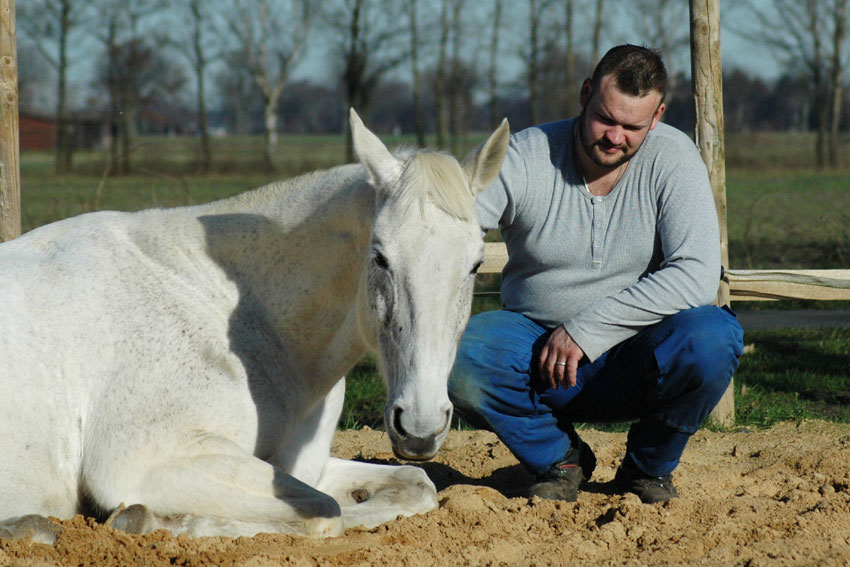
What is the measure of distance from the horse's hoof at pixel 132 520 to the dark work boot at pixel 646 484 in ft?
6.40

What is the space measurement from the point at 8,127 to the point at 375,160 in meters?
2.91

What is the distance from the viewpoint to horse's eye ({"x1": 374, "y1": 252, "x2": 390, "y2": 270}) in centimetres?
267

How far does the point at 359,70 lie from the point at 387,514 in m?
29.7

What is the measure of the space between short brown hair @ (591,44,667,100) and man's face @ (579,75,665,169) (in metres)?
0.02

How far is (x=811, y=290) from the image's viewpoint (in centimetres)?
550

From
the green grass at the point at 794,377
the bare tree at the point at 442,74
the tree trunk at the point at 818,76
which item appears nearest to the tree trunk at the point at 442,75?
the bare tree at the point at 442,74

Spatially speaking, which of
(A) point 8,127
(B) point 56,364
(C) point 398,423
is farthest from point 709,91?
(A) point 8,127

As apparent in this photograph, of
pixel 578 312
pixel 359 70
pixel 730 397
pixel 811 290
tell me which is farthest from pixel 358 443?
pixel 359 70

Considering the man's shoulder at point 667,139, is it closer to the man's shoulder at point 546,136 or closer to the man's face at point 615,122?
the man's face at point 615,122

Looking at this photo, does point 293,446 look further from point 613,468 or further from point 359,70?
point 359,70

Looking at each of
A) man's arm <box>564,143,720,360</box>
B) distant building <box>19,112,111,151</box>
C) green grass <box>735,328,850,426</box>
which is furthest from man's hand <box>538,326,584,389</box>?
distant building <box>19,112,111,151</box>

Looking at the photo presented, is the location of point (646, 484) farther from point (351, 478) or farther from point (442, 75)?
point (442, 75)

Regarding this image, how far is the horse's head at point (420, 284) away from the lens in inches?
101

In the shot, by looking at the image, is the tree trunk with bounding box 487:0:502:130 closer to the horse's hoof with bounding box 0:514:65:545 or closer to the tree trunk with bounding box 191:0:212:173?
the tree trunk with bounding box 191:0:212:173
